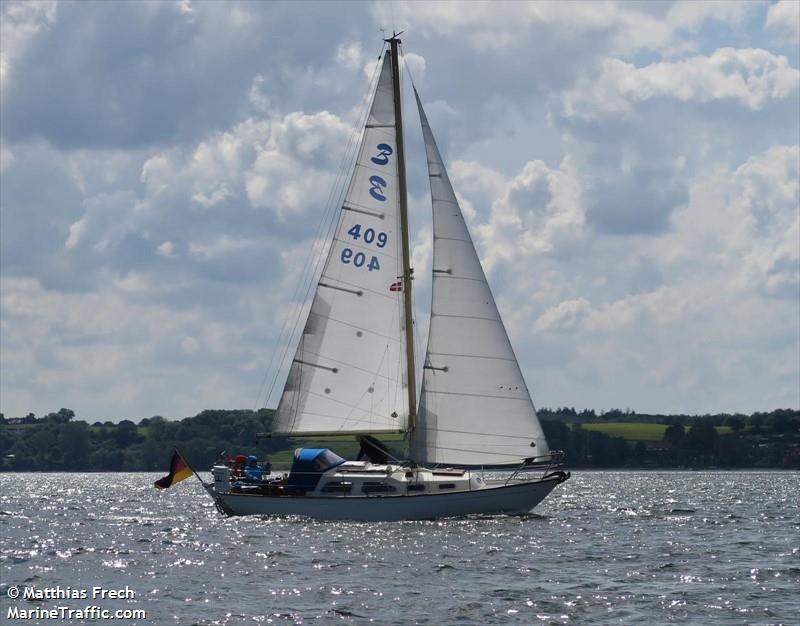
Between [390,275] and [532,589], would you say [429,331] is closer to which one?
[390,275]

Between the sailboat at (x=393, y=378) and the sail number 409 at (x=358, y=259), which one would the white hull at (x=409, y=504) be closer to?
the sailboat at (x=393, y=378)

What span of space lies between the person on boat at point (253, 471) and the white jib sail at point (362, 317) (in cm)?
341

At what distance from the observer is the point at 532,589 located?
34.0 m

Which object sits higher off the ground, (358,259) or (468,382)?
(358,259)

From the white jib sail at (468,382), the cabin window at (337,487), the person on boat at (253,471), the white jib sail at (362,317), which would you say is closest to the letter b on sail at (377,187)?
the white jib sail at (362,317)

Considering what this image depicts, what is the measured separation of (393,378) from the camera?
55.0 meters

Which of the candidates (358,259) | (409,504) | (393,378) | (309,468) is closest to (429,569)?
(409,504)

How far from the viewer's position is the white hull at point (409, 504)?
51.1m

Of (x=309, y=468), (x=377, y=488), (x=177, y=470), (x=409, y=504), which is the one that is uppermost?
(x=309, y=468)

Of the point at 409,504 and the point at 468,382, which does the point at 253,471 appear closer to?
the point at 409,504

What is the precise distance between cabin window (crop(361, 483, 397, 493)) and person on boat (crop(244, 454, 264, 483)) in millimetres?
5829

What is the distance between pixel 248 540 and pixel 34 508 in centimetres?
4187

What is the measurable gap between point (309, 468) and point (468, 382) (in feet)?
23.8

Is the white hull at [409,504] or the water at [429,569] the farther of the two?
the white hull at [409,504]
